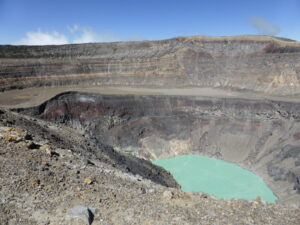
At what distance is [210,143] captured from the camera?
30.9 meters

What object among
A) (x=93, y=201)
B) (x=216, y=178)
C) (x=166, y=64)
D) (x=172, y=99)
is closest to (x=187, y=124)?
(x=172, y=99)

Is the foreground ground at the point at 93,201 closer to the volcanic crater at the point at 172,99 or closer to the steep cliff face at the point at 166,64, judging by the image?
the volcanic crater at the point at 172,99

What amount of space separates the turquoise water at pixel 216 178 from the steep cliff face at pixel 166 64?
16554 millimetres

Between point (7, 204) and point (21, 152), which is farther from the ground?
point (21, 152)

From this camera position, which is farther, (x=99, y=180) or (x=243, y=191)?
(x=243, y=191)

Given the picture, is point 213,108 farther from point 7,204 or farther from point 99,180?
point 7,204

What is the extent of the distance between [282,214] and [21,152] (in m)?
9.65

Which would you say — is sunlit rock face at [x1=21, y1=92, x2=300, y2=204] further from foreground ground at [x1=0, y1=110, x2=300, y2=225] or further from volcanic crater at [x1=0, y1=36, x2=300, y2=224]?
foreground ground at [x1=0, y1=110, x2=300, y2=225]

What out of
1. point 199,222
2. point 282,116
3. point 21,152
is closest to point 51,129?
point 21,152

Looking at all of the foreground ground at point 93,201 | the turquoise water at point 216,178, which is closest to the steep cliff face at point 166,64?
the turquoise water at point 216,178

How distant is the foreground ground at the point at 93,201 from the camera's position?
294 inches

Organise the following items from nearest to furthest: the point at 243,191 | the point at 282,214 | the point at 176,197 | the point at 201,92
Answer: the point at 282,214
the point at 176,197
the point at 243,191
the point at 201,92

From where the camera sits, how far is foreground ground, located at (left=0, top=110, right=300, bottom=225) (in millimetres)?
7469

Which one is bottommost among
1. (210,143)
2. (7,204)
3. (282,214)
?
(210,143)
